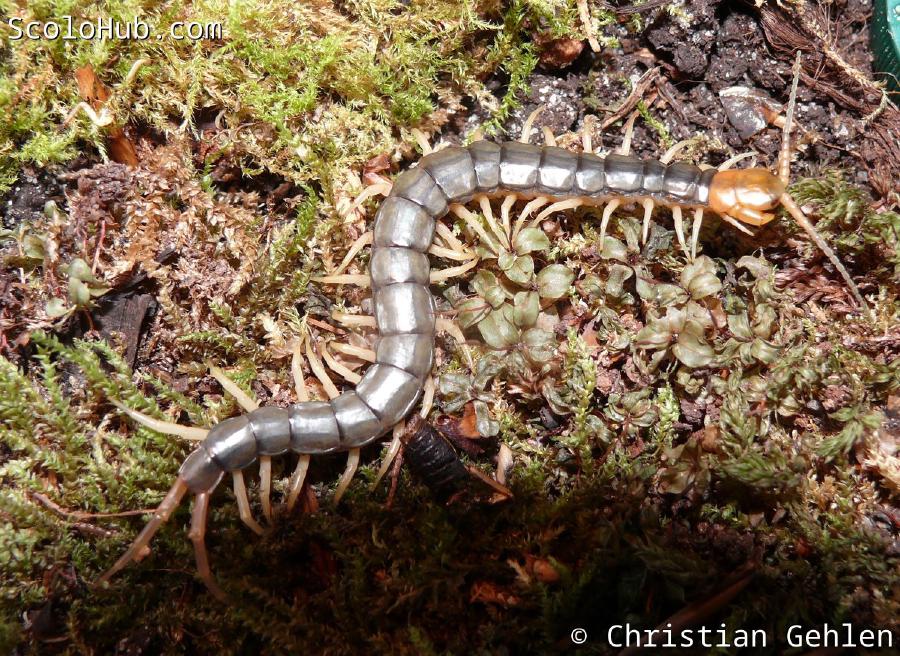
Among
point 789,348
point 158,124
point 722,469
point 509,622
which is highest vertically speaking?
point 158,124

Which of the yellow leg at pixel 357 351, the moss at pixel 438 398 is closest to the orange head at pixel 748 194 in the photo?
the moss at pixel 438 398

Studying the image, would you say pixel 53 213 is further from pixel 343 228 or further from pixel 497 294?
pixel 497 294

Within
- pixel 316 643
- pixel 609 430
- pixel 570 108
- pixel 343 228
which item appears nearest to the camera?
pixel 316 643

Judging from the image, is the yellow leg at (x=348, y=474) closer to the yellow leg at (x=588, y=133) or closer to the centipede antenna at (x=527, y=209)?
the centipede antenna at (x=527, y=209)

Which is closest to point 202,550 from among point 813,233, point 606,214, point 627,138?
point 606,214

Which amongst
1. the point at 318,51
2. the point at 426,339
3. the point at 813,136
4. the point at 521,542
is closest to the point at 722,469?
the point at 521,542

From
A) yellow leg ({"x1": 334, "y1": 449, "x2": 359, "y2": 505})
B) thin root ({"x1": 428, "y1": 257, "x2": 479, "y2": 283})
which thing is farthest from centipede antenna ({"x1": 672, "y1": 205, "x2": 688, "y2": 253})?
yellow leg ({"x1": 334, "y1": 449, "x2": 359, "y2": 505})
